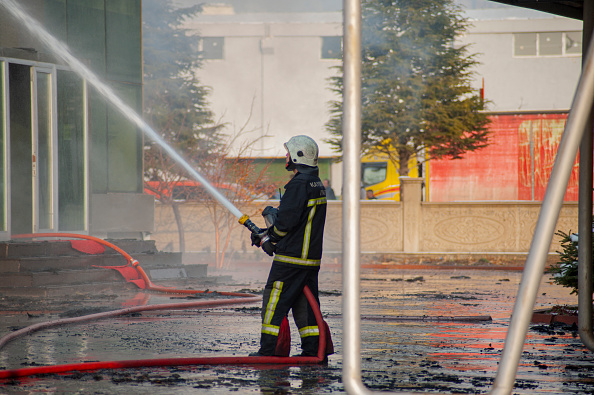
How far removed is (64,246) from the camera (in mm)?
13422

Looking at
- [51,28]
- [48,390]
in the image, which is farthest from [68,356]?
[51,28]

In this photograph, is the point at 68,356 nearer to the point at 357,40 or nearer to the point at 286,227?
the point at 286,227

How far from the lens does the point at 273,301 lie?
6.27m

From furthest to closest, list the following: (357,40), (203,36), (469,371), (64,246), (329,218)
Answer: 1. (203,36)
2. (329,218)
3. (64,246)
4. (469,371)
5. (357,40)

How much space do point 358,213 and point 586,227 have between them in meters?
3.78

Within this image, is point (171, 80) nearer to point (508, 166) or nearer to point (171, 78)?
point (171, 78)

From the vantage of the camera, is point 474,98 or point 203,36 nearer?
point 474,98

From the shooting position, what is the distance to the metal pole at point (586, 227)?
6730mm

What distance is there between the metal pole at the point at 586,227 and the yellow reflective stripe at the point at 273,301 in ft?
8.30

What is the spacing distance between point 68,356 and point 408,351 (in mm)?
Result: 2819

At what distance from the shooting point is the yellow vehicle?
32125mm

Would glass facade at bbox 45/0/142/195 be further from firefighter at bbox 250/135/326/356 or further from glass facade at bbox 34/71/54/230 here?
firefighter at bbox 250/135/326/356

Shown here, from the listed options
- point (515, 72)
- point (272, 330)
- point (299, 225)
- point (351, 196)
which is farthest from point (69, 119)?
point (515, 72)

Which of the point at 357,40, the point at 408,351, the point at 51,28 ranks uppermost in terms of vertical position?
the point at 51,28
